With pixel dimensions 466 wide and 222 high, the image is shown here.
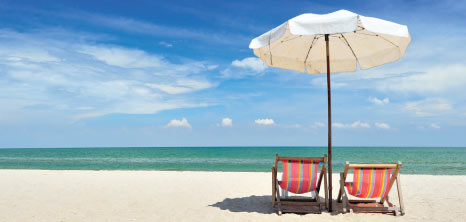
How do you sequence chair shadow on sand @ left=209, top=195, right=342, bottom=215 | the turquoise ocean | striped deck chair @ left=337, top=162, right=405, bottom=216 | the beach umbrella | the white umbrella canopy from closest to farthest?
striped deck chair @ left=337, top=162, right=405, bottom=216
the beach umbrella
the white umbrella canopy
chair shadow on sand @ left=209, top=195, right=342, bottom=215
the turquoise ocean

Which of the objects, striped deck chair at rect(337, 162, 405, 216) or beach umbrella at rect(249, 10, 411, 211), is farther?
beach umbrella at rect(249, 10, 411, 211)

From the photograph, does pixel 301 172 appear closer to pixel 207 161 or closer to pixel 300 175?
pixel 300 175

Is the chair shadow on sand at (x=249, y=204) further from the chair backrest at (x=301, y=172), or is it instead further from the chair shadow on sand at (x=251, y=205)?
the chair backrest at (x=301, y=172)

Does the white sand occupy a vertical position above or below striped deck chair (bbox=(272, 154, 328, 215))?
below

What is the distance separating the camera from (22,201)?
5.98 metres

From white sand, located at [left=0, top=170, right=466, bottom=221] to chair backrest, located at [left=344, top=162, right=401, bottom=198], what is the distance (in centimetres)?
32

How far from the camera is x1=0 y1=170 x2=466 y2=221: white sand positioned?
4.80 m

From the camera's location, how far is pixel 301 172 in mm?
4973

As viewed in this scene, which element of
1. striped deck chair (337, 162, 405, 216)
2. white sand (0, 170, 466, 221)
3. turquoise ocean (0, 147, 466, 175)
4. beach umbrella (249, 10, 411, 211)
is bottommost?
turquoise ocean (0, 147, 466, 175)

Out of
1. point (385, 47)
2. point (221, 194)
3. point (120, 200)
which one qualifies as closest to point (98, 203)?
point (120, 200)

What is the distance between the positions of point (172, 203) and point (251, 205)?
1.26 meters

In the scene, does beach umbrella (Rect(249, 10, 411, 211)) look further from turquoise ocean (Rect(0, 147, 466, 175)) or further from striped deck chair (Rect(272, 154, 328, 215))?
turquoise ocean (Rect(0, 147, 466, 175))

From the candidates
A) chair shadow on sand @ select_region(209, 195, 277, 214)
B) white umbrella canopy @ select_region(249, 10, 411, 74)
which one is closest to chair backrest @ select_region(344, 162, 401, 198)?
chair shadow on sand @ select_region(209, 195, 277, 214)

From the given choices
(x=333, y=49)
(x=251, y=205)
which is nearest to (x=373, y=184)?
(x=251, y=205)
